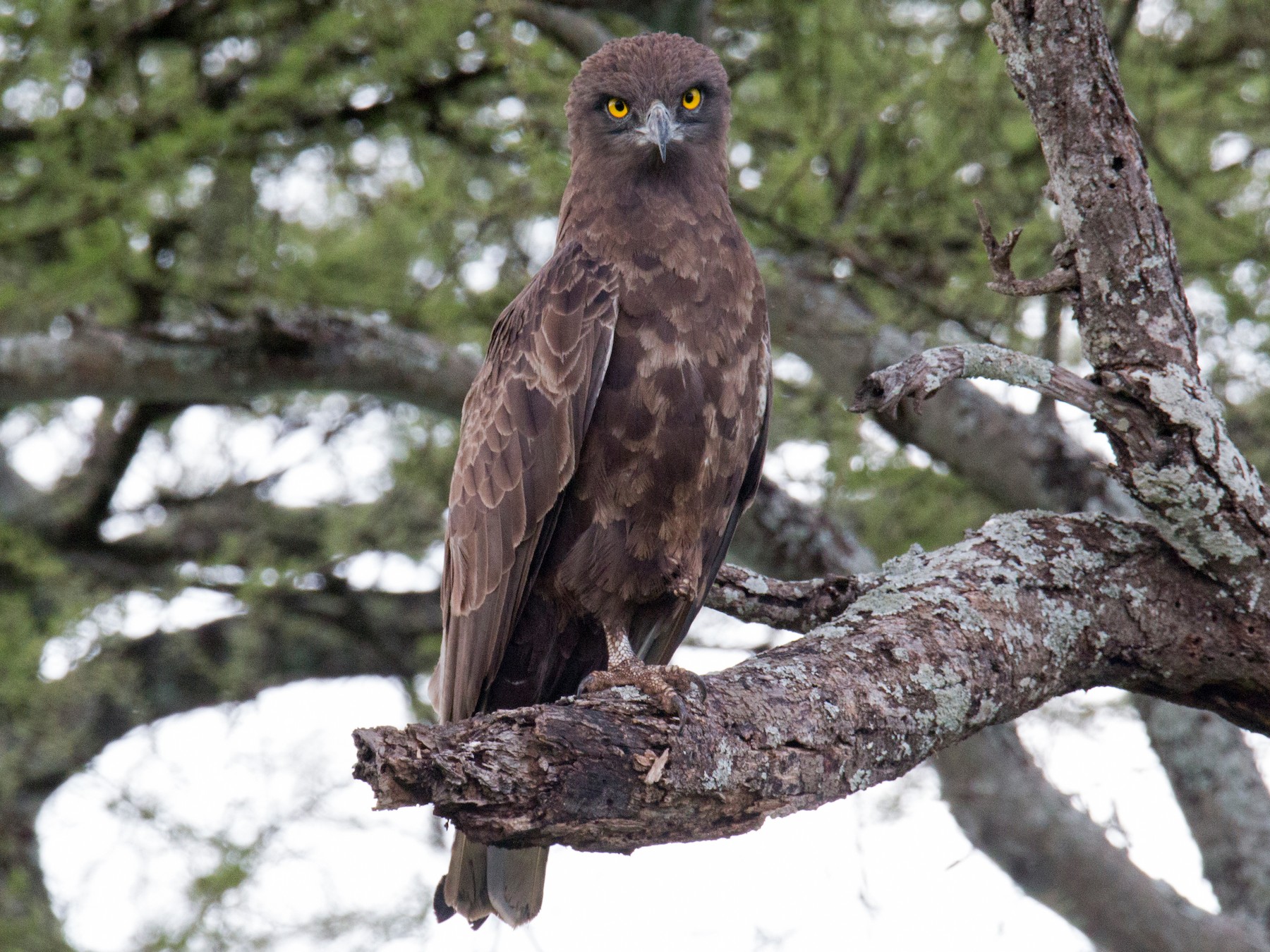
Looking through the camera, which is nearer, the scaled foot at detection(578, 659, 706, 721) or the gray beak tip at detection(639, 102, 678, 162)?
the scaled foot at detection(578, 659, 706, 721)

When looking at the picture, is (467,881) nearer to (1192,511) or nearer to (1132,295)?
(1192,511)

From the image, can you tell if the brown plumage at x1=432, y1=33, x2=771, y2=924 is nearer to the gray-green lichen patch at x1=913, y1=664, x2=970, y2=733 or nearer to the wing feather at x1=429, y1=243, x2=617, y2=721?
the wing feather at x1=429, y1=243, x2=617, y2=721

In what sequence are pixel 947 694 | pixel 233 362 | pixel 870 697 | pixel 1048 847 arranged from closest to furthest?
→ pixel 870 697 < pixel 947 694 < pixel 1048 847 < pixel 233 362

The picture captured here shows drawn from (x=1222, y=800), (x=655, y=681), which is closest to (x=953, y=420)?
(x=1222, y=800)

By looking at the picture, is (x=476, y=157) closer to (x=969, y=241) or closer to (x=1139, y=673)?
(x=969, y=241)

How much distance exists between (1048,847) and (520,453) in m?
2.74

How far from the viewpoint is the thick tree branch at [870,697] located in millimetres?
2336

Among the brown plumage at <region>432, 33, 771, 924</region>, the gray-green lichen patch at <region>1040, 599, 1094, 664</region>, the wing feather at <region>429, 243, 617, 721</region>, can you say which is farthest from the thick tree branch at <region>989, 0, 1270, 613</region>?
the wing feather at <region>429, 243, 617, 721</region>

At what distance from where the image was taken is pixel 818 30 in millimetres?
6074

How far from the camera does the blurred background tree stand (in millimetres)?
5402

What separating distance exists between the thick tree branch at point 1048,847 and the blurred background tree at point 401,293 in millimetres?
27

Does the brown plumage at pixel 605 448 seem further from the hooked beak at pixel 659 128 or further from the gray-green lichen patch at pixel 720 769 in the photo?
the gray-green lichen patch at pixel 720 769

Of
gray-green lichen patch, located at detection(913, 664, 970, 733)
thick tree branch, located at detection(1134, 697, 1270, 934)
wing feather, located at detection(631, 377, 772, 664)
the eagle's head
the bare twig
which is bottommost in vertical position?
thick tree branch, located at detection(1134, 697, 1270, 934)

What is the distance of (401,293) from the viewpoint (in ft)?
23.2
